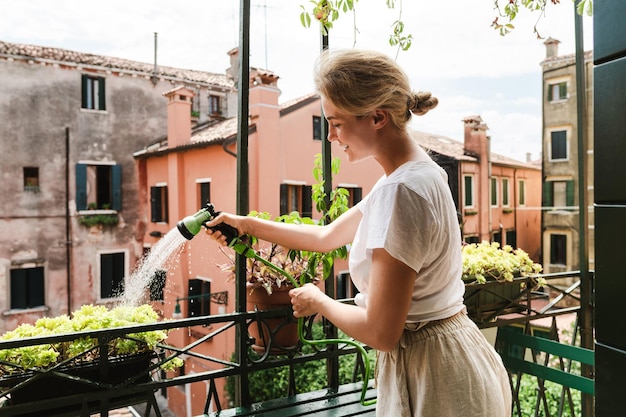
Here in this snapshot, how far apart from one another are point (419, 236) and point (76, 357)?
3.52ft

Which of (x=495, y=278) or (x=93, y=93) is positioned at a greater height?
(x=93, y=93)

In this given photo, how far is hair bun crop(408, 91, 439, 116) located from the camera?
39.4 inches

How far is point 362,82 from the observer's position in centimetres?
92

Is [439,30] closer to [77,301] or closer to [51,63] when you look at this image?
[51,63]

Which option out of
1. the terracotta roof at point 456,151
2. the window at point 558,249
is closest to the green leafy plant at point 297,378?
the window at point 558,249

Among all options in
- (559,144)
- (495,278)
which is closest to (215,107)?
(559,144)

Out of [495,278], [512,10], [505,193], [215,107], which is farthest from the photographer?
[215,107]

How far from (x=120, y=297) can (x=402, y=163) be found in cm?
114

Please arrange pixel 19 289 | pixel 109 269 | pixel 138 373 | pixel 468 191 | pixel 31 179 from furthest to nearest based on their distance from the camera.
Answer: pixel 109 269
pixel 19 289
pixel 31 179
pixel 468 191
pixel 138 373

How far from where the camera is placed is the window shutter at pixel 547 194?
4211 mm

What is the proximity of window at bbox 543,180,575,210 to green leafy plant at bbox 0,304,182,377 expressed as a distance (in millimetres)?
3546

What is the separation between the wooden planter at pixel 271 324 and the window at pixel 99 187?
332 cm

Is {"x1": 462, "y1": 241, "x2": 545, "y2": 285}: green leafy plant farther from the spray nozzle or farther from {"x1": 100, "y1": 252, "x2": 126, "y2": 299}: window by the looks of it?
{"x1": 100, "y1": 252, "x2": 126, "y2": 299}: window

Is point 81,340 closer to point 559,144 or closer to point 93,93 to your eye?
point 559,144
